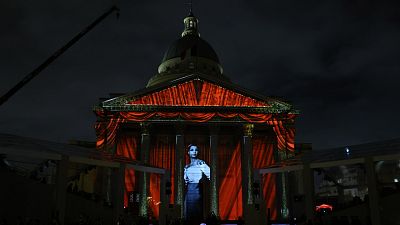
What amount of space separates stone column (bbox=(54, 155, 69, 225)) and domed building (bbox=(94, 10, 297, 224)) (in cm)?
1544

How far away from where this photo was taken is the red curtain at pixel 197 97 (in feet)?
151

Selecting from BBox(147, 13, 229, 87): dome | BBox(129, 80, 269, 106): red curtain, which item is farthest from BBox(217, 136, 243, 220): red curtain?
BBox(147, 13, 229, 87): dome

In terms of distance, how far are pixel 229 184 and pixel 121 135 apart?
13.3 metres

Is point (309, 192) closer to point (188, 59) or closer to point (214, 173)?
point (214, 173)

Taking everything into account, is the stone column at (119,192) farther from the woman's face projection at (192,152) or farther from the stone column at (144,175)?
the woman's face projection at (192,152)

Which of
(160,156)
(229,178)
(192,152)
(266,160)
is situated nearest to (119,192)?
(192,152)

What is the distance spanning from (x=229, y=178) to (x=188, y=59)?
82.1 feet

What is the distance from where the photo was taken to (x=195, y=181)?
47.9 metres

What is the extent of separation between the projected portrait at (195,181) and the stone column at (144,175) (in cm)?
438

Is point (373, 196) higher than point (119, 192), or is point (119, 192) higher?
point (119, 192)

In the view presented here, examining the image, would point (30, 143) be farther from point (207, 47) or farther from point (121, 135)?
point (207, 47)

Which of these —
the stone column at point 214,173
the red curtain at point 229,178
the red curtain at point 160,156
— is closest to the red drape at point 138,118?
the stone column at point 214,173

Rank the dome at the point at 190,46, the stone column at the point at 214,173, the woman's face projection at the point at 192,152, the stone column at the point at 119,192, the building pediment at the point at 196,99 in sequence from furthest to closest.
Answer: the dome at the point at 190,46 < the woman's face projection at the point at 192,152 < the building pediment at the point at 196,99 < the stone column at the point at 214,173 < the stone column at the point at 119,192

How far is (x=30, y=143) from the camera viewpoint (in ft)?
98.5
